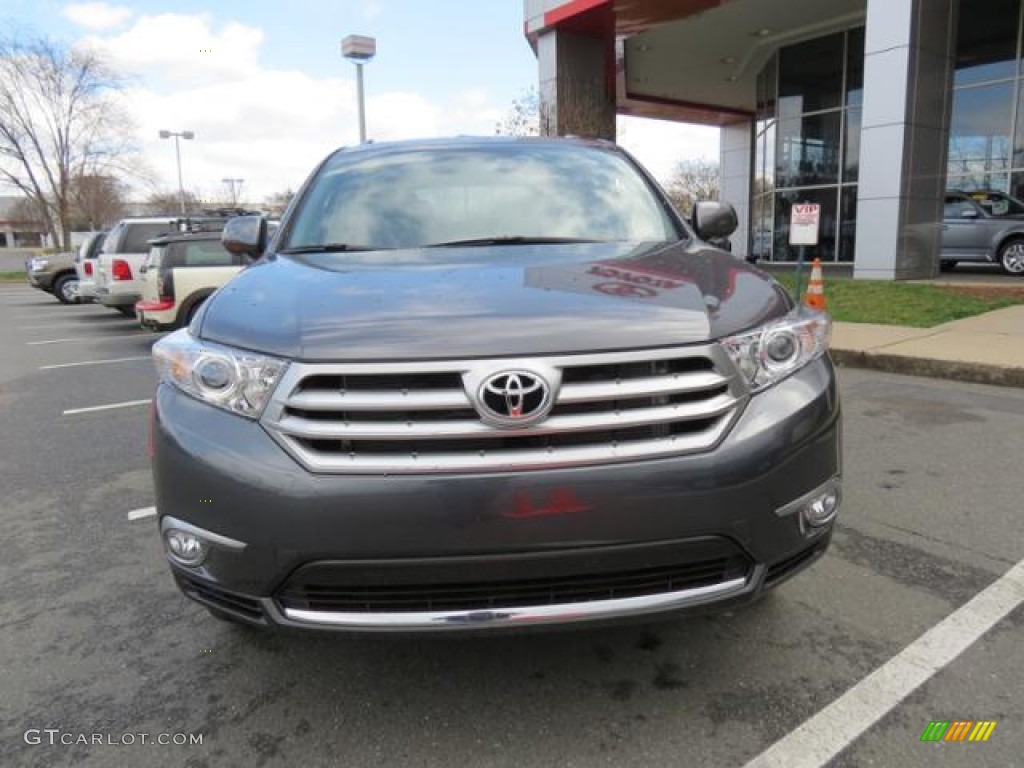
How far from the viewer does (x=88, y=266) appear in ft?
53.8

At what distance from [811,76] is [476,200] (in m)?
20.1

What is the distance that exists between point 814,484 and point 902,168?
12.7 meters

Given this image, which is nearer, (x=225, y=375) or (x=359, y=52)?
(x=225, y=375)

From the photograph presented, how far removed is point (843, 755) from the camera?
206 centimetres

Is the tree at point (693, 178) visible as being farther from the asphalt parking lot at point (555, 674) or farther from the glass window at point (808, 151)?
the asphalt parking lot at point (555, 674)

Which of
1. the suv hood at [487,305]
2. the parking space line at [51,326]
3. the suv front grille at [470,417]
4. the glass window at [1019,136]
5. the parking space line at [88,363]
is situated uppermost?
the glass window at [1019,136]

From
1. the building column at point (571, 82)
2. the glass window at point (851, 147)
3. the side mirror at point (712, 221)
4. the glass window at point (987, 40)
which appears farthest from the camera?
the glass window at point (851, 147)

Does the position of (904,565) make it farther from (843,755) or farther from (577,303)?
(577,303)

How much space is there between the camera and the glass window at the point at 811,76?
1981 centimetres

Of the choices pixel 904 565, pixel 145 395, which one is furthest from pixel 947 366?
pixel 145 395

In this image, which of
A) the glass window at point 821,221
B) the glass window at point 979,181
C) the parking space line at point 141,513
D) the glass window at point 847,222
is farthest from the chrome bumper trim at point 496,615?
the glass window at point 847,222

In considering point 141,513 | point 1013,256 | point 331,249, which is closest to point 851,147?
point 1013,256

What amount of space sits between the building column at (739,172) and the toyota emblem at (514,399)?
76.0ft

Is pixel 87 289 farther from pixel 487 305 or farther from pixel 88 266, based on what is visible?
pixel 487 305
